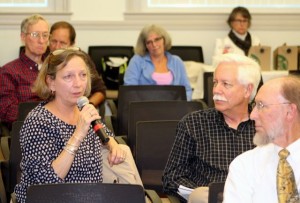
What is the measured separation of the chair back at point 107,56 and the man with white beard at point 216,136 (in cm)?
378

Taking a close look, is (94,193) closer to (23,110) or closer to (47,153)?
(47,153)

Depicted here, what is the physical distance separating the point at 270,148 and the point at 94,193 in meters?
0.75

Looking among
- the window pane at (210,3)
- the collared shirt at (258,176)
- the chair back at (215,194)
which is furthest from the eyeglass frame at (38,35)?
the window pane at (210,3)

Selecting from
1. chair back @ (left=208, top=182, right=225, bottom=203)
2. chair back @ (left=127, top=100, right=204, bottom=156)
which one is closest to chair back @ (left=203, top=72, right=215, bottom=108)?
chair back @ (left=127, top=100, right=204, bottom=156)

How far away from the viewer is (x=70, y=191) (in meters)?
2.86

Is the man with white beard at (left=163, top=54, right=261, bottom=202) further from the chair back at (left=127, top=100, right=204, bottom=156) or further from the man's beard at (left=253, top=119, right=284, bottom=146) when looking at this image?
the chair back at (left=127, top=100, right=204, bottom=156)

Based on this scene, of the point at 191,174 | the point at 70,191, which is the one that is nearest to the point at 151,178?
the point at 191,174

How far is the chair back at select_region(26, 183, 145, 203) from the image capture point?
286 cm

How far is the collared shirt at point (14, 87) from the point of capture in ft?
16.7

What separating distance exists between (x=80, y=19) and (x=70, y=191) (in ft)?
17.5

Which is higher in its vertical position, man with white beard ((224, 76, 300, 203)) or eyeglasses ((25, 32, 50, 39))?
eyeglasses ((25, 32, 50, 39))

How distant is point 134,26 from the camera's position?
8086 millimetres

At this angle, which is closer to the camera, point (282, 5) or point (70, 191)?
point (70, 191)

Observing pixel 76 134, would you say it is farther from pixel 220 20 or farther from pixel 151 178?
pixel 220 20
